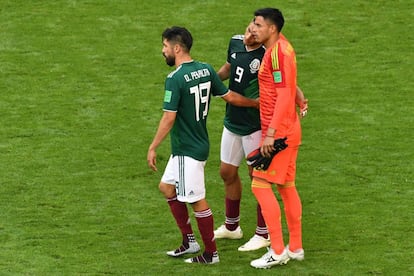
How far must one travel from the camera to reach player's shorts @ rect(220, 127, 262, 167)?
32.9 feet

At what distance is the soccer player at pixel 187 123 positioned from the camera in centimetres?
925

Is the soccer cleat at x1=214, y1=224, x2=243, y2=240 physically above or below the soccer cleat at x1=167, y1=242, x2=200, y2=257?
below

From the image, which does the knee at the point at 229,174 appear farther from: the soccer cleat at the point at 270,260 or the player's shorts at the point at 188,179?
the soccer cleat at the point at 270,260

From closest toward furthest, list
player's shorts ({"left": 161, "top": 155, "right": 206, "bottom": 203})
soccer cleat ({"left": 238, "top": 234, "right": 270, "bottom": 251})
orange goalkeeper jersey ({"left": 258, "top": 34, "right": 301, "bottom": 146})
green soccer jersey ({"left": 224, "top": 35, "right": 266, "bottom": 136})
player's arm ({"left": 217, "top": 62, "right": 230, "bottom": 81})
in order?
orange goalkeeper jersey ({"left": 258, "top": 34, "right": 301, "bottom": 146})
player's shorts ({"left": 161, "top": 155, "right": 206, "bottom": 203})
green soccer jersey ({"left": 224, "top": 35, "right": 266, "bottom": 136})
soccer cleat ({"left": 238, "top": 234, "right": 270, "bottom": 251})
player's arm ({"left": 217, "top": 62, "right": 230, "bottom": 81})

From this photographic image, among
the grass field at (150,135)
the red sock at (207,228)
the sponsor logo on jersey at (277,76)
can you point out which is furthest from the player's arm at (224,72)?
the grass field at (150,135)

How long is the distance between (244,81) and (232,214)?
1260 millimetres

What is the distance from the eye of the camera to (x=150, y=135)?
512 inches

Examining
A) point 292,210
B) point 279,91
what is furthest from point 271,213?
Result: point 279,91

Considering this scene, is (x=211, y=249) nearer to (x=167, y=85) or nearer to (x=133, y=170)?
(x=167, y=85)

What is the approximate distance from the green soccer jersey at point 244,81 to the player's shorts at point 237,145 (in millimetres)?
52

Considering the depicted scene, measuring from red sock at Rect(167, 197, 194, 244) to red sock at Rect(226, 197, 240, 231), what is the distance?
57 centimetres

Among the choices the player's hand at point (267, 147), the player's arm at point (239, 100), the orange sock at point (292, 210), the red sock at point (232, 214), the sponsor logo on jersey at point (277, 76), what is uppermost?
the sponsor logo on jersey at point (277, 76)

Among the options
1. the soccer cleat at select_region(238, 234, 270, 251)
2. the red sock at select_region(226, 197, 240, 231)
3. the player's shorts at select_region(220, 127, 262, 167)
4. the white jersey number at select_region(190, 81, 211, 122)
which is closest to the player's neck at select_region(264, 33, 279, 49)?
the white jersey number at select_region(190, 81, 211, 122)

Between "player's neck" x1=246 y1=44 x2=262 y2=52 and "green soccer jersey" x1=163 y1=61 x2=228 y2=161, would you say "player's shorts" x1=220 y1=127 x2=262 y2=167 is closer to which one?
"green soccer jersey" x1=163 y1=61 x2=228 y2=161
